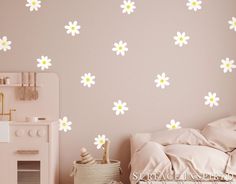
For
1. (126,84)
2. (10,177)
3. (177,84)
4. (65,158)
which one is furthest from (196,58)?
(10,177)

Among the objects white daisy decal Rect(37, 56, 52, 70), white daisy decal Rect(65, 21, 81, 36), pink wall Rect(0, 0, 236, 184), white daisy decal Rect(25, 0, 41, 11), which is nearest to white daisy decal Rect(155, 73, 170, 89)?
pink wall Rect(0, 0, 236, 184)

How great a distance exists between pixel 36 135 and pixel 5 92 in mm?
623

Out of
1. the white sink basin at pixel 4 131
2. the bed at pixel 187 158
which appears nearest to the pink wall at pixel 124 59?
the bed at pixel 187 158

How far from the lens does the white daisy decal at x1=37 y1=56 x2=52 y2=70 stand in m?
4.13

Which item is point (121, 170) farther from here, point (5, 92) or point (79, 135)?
point (5, 92)

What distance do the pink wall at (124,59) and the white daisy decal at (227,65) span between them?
0.04 metres

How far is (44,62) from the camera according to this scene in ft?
13.6

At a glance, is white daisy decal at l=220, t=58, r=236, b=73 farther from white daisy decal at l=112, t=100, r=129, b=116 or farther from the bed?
white daisy decal at l=112, t=100, r=129, b=116

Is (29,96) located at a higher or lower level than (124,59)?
lower

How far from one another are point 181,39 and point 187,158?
1.23 meters

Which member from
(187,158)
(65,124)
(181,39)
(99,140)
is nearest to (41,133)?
(65,124)

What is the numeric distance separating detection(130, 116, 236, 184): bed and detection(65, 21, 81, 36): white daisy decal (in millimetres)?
1107

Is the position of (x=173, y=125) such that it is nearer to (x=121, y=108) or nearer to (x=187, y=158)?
(x=121, y=108)

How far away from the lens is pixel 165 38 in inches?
163
